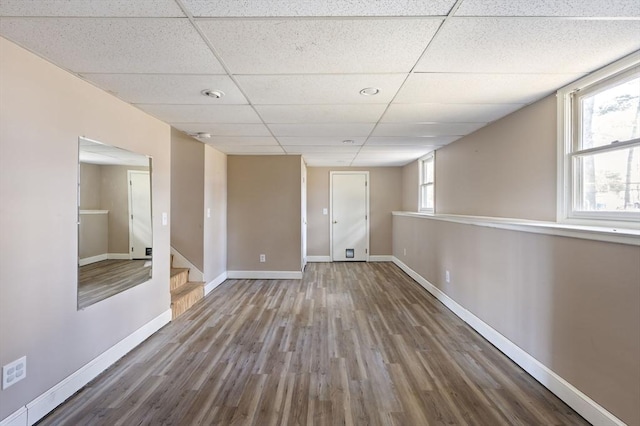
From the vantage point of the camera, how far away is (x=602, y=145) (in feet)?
6.22

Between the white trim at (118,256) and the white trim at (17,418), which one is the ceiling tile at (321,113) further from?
the white trim at (17,418)

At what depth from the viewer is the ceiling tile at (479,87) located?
1.98m

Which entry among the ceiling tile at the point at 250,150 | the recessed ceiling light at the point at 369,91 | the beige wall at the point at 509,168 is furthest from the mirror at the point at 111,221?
the beige wall at the point at 509,168

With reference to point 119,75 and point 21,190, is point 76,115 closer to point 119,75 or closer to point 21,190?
point 119,75

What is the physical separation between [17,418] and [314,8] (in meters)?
2.59

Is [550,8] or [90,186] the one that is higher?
[550,8]

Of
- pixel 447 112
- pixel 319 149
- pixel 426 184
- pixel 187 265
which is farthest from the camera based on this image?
pixel 426 184

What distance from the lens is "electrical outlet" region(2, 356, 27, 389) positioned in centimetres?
153

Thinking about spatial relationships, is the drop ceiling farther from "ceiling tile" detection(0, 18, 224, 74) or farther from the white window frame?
the white window frame

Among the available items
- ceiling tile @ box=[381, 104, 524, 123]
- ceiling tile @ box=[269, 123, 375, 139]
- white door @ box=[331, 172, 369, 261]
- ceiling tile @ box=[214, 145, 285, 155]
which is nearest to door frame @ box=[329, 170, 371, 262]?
white door @ box=[331, 172, 369, 261]

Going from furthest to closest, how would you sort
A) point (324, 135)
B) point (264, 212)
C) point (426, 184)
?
point (426, 184) → point (264, 212) → point (324, 135)

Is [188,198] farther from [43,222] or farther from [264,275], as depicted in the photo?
[43,222]

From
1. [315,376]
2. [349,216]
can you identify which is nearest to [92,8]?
[315,376]

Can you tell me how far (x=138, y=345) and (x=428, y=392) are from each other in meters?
2.43
